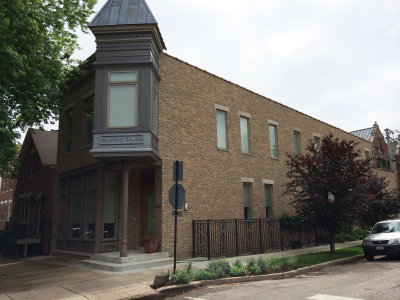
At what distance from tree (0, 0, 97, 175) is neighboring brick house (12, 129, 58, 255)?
1656 mm

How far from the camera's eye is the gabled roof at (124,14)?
1312cm

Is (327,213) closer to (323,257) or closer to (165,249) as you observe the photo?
(323,257)

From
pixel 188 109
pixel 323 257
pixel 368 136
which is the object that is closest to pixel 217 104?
pixel 188 109

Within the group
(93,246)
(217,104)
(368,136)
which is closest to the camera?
(93,246)

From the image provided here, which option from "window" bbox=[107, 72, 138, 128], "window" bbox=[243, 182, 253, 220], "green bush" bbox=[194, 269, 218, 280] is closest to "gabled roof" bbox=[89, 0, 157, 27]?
"window" bbox=[107, 72, 138, 128]

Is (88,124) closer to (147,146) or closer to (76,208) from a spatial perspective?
(76,208)

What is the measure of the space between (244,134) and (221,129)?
5.97 ft

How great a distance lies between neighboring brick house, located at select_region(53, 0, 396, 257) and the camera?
1277 cm

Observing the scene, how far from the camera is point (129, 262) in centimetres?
1161

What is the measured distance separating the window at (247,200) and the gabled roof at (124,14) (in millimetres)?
9109

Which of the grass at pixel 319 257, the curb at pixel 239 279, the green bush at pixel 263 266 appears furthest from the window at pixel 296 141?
the green bush at pixel 263 266

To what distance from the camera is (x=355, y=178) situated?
48.8ft

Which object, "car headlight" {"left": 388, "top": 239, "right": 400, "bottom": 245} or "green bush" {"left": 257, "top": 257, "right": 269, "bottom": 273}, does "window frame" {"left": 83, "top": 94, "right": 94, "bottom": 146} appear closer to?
A: "green bush" {"left": 257, "top": 257, "right": 269, "bottom": 273}

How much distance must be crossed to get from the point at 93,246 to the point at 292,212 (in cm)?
1140
